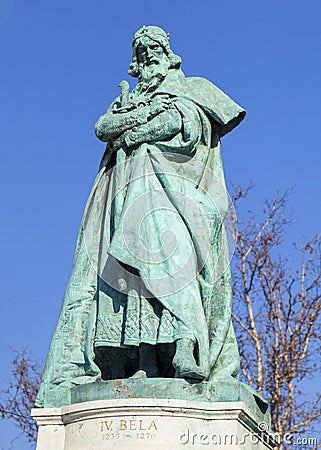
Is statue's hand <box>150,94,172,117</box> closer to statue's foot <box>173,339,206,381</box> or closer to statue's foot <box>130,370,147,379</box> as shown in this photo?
statue's foot <box>173,339,206,381</box>

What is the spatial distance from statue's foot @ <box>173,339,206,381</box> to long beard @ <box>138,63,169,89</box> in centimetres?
274

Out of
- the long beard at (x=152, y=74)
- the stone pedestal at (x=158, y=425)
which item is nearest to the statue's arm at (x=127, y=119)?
the long beard at (x=152, y=74)

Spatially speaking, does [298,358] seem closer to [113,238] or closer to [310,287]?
[310,287]

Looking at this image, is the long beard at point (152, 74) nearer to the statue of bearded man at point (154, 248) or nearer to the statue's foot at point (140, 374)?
the statue of bearded man at point (154, 248)

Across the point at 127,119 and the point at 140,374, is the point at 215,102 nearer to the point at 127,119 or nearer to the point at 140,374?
the point at 127,119

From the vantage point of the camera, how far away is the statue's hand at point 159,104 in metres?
9.41

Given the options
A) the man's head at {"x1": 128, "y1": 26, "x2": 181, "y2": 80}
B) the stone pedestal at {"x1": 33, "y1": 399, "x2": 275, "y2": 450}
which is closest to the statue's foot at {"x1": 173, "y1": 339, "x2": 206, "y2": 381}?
the stone pedestal at {"x1": 33, "y1": 399, "x2": 275, "y2": 450}

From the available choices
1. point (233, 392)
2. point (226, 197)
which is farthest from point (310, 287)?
point (233, 392)

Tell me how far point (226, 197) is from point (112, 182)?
1.10m

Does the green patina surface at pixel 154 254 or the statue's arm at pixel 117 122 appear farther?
the statue's arm at pixel 117 122

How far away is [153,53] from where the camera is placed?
993cm

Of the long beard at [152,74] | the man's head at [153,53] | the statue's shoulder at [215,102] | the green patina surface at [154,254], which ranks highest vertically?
the man's head at [153,53]

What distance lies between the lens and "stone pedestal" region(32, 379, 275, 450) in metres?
7.96

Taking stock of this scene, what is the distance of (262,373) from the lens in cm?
1895
